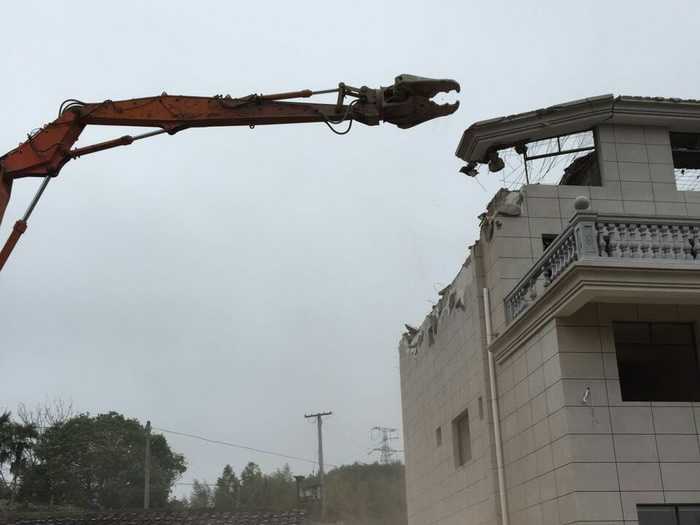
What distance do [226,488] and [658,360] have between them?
4517 centimetres

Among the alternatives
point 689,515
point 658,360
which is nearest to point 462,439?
point 658,360

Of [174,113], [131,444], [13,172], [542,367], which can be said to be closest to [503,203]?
[542,367]

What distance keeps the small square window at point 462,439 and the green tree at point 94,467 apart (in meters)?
34.4

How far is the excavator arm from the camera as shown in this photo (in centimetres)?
1273

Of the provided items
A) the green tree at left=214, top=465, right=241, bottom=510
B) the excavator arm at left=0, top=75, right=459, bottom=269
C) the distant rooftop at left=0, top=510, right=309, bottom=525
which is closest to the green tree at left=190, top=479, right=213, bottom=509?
the green tree at left=214, top=465, right=241, bottom=510

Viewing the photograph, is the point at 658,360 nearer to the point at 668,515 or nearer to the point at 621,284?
the point at 621,284

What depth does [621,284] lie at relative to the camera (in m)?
12.4

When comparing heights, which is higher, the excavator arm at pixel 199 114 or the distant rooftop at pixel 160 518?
the excavator arm at pixel 199 114

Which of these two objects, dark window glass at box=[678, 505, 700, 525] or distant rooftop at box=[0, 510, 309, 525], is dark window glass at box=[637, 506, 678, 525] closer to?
dark window glass at box=[678, 505, 700, 525]

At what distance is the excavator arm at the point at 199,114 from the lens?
12.7 metres

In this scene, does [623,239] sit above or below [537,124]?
below

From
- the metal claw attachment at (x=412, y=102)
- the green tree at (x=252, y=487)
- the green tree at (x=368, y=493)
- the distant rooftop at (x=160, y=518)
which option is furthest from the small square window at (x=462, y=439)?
the green tree at (x=252, y=487)

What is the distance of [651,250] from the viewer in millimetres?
12922

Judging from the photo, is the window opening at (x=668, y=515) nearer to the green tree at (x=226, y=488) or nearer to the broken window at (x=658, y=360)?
the broken window at (x=658, y=360)
